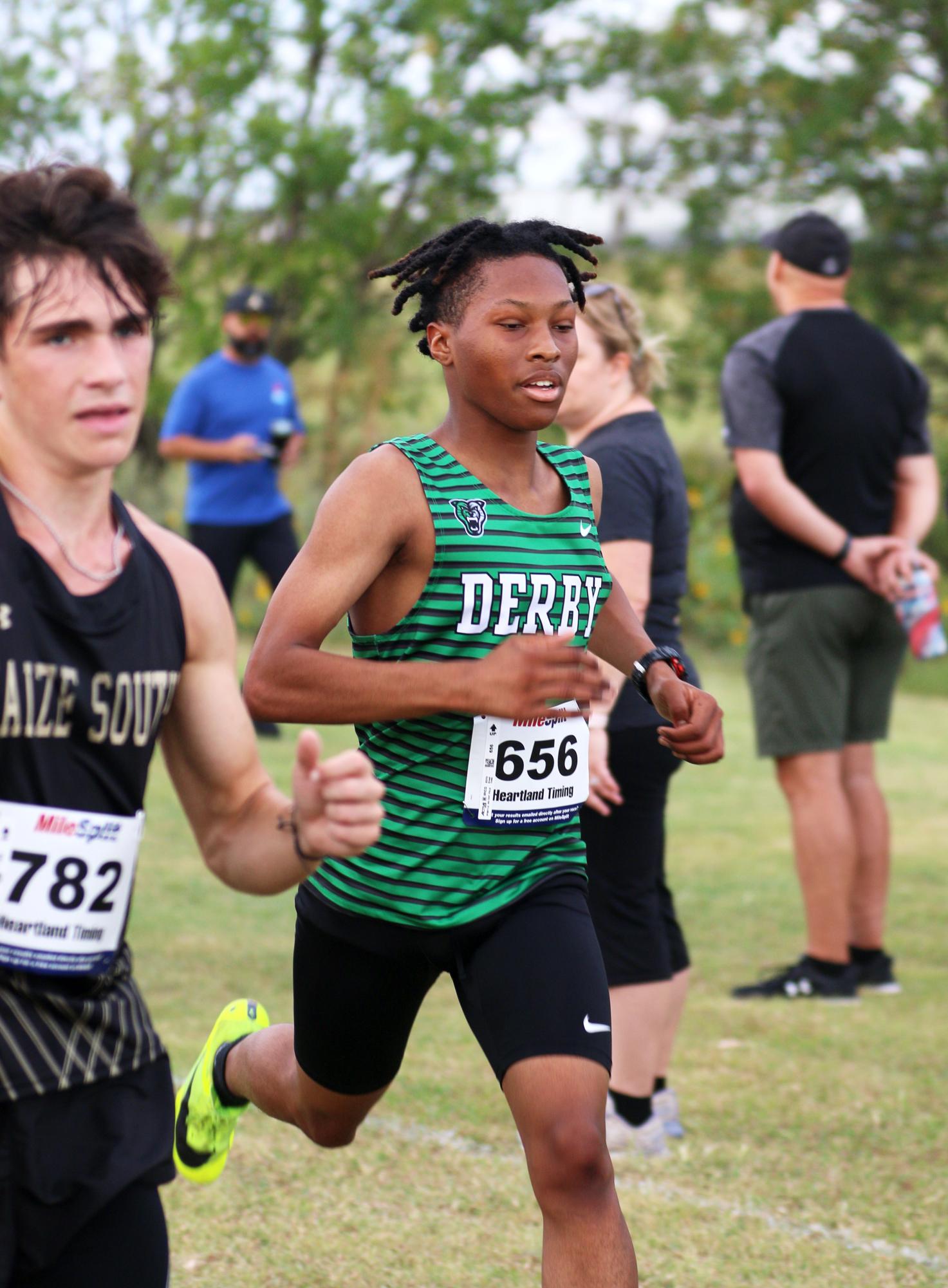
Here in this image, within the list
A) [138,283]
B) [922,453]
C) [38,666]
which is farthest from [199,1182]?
[922,453]

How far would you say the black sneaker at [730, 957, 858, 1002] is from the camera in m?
6.11

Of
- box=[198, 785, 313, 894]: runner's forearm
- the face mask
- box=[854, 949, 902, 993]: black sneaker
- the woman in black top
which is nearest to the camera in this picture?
box=[198, 785, 313, 894]: runner's forearm

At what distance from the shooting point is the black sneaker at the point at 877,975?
6297mm

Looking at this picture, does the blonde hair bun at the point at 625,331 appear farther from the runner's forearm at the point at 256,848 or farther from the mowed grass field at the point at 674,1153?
the runner's forearm at the point at 256,848

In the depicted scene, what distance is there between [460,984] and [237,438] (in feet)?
23.4

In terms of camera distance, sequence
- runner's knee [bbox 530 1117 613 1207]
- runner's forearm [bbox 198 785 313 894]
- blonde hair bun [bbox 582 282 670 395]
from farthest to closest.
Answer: blonde hair bun [bbox 582 282 670 395] → runner's knee [bbox 530 1117 613 1207] → runner's forearm [bbox 198 785 313 894]

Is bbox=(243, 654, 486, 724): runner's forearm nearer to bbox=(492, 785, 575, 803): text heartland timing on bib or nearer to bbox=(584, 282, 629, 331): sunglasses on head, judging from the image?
bbox=(492, 785, 575, 803): text heartland timing on bib

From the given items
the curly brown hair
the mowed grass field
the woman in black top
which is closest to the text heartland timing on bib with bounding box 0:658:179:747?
the curly brown hair

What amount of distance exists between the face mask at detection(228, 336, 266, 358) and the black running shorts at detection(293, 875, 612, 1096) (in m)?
7.25

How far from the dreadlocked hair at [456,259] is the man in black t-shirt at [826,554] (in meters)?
2.88

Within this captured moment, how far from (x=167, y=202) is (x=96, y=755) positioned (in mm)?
19093

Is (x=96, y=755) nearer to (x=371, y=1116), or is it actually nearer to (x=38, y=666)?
(x=38, y=666)

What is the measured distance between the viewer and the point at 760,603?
6375mm

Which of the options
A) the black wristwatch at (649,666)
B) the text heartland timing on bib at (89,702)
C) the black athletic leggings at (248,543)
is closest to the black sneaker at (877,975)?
the black wristwatch at (649,666)
